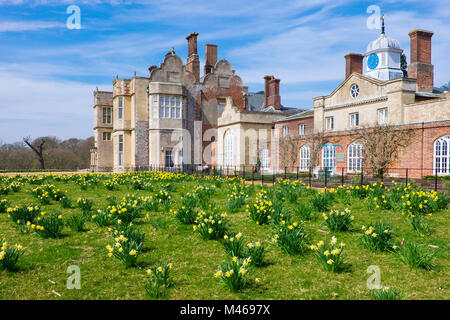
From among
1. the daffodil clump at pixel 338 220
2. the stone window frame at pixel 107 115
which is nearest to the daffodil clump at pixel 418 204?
the daffodil clump at pixel 338 220

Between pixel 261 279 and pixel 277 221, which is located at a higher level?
pixel 277 221

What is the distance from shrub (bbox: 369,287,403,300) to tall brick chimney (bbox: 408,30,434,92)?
102 ft

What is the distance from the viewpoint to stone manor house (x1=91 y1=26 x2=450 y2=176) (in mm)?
29000

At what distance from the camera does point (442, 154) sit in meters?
21.6

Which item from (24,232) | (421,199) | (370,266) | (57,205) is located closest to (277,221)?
(370,266)

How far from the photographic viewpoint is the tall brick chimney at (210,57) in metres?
38.1

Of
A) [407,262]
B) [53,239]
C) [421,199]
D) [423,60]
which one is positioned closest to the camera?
[407,262]

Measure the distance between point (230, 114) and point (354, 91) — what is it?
1218 cm

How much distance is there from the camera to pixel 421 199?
8.62 m

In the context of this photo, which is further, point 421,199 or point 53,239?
point 421,199

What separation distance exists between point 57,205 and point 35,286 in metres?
6.53

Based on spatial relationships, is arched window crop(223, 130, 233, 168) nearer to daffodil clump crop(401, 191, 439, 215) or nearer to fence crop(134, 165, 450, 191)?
fence crop(134, 165, 450, 191)
